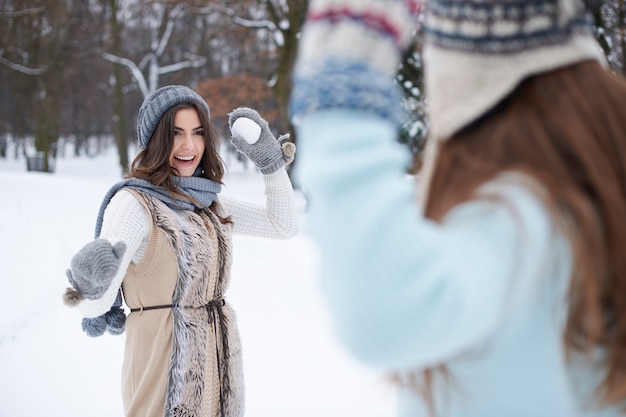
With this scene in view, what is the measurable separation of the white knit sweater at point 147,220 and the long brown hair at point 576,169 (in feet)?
4.74

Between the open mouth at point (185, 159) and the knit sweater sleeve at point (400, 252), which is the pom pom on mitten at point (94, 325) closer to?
the open mouth at point (185, 159)

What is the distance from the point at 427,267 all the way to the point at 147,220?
62.6 inches

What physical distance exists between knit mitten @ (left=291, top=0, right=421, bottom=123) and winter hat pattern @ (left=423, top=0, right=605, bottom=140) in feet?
0.20

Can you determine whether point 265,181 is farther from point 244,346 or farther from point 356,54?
point 244,346

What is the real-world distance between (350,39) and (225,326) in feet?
5.77

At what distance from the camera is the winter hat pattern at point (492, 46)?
2.17 feet

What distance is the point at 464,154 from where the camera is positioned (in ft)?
2.34

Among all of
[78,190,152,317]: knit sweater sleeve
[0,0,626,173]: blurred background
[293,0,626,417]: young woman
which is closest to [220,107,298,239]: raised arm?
[78,190,152,317]: knit sweater sleeve

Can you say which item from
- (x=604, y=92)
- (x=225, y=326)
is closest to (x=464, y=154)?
(x=604, y=92)

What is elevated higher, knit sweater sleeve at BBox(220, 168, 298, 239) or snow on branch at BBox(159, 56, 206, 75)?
snow on branch at BBox(159, 56, 206, 75)

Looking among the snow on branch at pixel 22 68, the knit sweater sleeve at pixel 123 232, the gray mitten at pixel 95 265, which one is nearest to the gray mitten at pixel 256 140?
the knit sweater sleeve at pixel 123 232

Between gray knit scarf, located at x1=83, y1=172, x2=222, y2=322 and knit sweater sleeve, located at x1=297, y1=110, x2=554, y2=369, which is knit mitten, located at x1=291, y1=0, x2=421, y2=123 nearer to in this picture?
knit sweater sleeve, located at x1=297, y1=110, x2=554, y2=369

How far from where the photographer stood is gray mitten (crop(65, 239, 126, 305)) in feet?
5.21

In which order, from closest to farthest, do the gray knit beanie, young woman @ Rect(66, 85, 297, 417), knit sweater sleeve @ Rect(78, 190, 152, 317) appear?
knit sweater sleeve @ Rect(78, 190, 152, 317) → young woman @ Rect(66, 85, 297, 417) → the gray knit beanie
